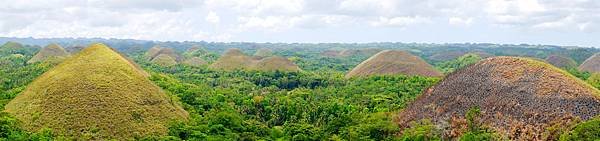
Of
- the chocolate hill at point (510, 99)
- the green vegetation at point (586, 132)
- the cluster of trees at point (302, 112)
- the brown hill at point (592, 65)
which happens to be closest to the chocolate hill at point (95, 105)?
the cluster of trees at point (302, 112)

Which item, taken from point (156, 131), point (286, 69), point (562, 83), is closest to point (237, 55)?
point (286, 69)

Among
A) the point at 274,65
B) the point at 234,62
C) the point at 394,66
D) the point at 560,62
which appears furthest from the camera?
the point at 560,62

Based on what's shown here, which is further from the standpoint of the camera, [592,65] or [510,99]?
[592,65]

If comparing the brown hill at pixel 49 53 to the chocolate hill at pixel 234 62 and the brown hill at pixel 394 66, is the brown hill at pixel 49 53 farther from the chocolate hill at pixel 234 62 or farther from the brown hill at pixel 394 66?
the brown hill at pixel 394 66

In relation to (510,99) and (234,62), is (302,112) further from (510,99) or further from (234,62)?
(234,62)

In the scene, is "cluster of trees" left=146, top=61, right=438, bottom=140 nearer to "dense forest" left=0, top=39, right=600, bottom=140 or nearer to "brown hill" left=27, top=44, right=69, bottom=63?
"dense forest" left=0, top=39, right=600, bottom=140

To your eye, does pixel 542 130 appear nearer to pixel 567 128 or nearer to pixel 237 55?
pixel 567 128

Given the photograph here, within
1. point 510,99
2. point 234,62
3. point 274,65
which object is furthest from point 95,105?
point 234,62

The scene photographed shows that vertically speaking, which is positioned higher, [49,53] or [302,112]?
[49,53]
